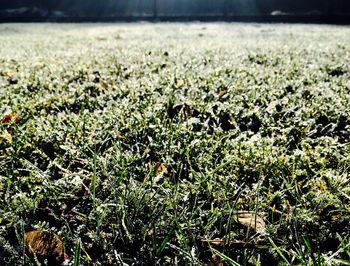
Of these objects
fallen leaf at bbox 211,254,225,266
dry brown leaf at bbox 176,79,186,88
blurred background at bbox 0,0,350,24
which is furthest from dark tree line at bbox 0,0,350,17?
fallen leaf at bbox 211,254,225,266

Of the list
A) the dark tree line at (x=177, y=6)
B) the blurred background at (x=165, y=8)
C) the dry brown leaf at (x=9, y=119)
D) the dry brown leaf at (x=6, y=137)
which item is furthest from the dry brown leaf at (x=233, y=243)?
the dark tree line at (x=177, y=6)

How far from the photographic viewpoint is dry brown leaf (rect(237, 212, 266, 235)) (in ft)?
4.34

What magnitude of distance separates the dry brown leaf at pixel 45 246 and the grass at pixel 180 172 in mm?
31

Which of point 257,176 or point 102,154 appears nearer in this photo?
point 257,176

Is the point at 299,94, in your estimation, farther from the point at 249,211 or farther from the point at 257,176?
the point at 249,211

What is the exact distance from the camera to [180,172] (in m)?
1.55

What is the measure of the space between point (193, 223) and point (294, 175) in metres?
0.57

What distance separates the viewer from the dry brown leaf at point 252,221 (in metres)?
Result: 1.32

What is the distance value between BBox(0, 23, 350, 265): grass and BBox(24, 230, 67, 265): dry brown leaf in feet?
0.10

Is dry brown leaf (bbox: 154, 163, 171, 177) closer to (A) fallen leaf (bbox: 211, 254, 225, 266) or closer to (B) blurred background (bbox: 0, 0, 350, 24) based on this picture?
(A) fallen leaf (bbox: 211, 254, 225, 266)

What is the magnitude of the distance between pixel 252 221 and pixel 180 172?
379mm

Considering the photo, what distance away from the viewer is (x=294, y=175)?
1.61 m

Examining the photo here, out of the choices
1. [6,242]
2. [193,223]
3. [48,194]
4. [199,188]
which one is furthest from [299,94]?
[6,242]

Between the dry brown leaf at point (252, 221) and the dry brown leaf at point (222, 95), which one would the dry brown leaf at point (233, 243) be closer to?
the dry brown leaf at point (252, 221)
